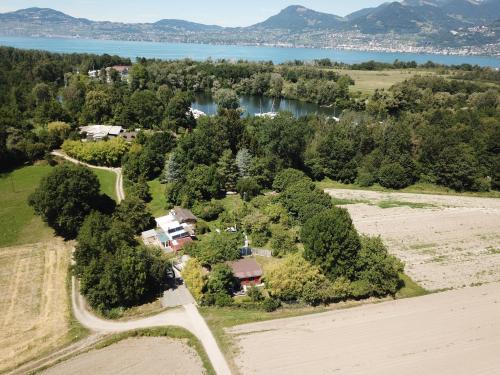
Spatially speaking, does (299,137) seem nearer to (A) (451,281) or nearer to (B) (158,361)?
(A) (451,281)

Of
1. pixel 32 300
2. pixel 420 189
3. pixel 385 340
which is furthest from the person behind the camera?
pixel 420 189

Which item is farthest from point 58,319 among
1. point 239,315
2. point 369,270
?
point 369,270

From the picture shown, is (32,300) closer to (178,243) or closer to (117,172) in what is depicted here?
(178,243)

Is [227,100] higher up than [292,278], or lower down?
higher up

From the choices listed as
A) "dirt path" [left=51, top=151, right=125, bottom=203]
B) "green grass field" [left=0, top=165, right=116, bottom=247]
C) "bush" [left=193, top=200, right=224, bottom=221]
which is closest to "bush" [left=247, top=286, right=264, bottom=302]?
"bush" [left=193, top=200, right=224, bottom=221]

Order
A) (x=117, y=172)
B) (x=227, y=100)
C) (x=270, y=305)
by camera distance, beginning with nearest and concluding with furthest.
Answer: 1. (x=270, y=305)
2. (x=117, y=172)
3. (x=227, y=100)

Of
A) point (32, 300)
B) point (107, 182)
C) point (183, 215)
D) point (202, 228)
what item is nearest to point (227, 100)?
point (107, 182)

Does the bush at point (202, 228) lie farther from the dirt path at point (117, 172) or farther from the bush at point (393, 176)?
the bush at point (393, 176)
